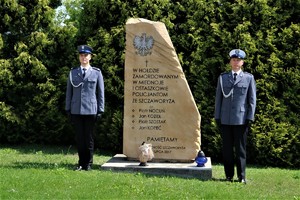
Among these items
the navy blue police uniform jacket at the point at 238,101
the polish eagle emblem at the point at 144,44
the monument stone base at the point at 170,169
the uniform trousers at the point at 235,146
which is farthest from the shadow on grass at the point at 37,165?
the navy blue police uniform jacket at the point at 238,101

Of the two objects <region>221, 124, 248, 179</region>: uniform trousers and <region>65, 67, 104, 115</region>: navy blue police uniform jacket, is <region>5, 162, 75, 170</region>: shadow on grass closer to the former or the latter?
<region>65, 67, 104, 115</region>: navy blue police uniform jacket

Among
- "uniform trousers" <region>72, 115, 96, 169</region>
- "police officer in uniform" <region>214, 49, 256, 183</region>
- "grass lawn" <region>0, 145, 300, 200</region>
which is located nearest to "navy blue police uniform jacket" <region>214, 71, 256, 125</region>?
"police officer in uniform" <region>214, 49, 256, 183</region>

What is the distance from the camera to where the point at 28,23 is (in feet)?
36.3

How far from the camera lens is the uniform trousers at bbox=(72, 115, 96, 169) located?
7.77 m

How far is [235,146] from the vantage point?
7.31m

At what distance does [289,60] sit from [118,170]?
163 inches

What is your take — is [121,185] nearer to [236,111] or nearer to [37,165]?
[236,111]

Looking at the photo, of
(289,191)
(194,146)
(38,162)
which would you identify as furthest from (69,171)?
(289,191)

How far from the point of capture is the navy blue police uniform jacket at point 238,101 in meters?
7.21

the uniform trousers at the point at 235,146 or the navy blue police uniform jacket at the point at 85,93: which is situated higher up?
the navy blue police uniform jacket at the point at 85,93

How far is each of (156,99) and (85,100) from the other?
1167mm

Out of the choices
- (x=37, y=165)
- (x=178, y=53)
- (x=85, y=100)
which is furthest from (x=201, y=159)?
(x=178, y=53)

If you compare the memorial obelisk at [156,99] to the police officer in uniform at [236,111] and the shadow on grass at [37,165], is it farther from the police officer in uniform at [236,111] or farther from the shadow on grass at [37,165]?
the shadow on grass at [37,165]

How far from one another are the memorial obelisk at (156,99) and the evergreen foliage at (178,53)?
181 centimetres
